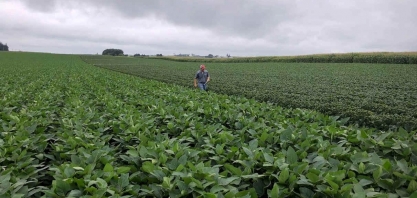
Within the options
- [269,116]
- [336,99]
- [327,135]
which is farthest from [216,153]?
[336,99]

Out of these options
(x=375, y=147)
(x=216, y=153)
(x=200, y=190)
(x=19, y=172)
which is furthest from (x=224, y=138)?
(x=19, y=172)

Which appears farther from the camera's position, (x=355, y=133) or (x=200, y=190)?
(x=355, y=133)

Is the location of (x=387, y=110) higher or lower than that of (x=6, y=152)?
lower

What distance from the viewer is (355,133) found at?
3703 mm

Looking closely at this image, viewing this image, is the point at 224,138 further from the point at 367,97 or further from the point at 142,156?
the point at 367,97

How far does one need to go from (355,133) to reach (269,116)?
154 centimetres

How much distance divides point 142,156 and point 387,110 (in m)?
9.93

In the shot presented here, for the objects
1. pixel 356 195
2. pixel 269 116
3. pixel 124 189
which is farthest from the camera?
pixel 269 116

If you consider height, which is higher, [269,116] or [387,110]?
[269,116]

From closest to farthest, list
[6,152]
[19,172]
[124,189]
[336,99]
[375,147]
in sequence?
[124,189] < [19,172] < [6,152] < [375,147] < [336,99]

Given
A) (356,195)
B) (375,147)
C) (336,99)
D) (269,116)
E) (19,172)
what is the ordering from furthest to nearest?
1. (336,99)
2. (269,116)
3. (375,147)
4. (19,172)
5. (356,195)

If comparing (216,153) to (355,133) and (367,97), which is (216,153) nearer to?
(355,133)

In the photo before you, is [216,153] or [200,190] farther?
[216,153]

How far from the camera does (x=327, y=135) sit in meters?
3.76
